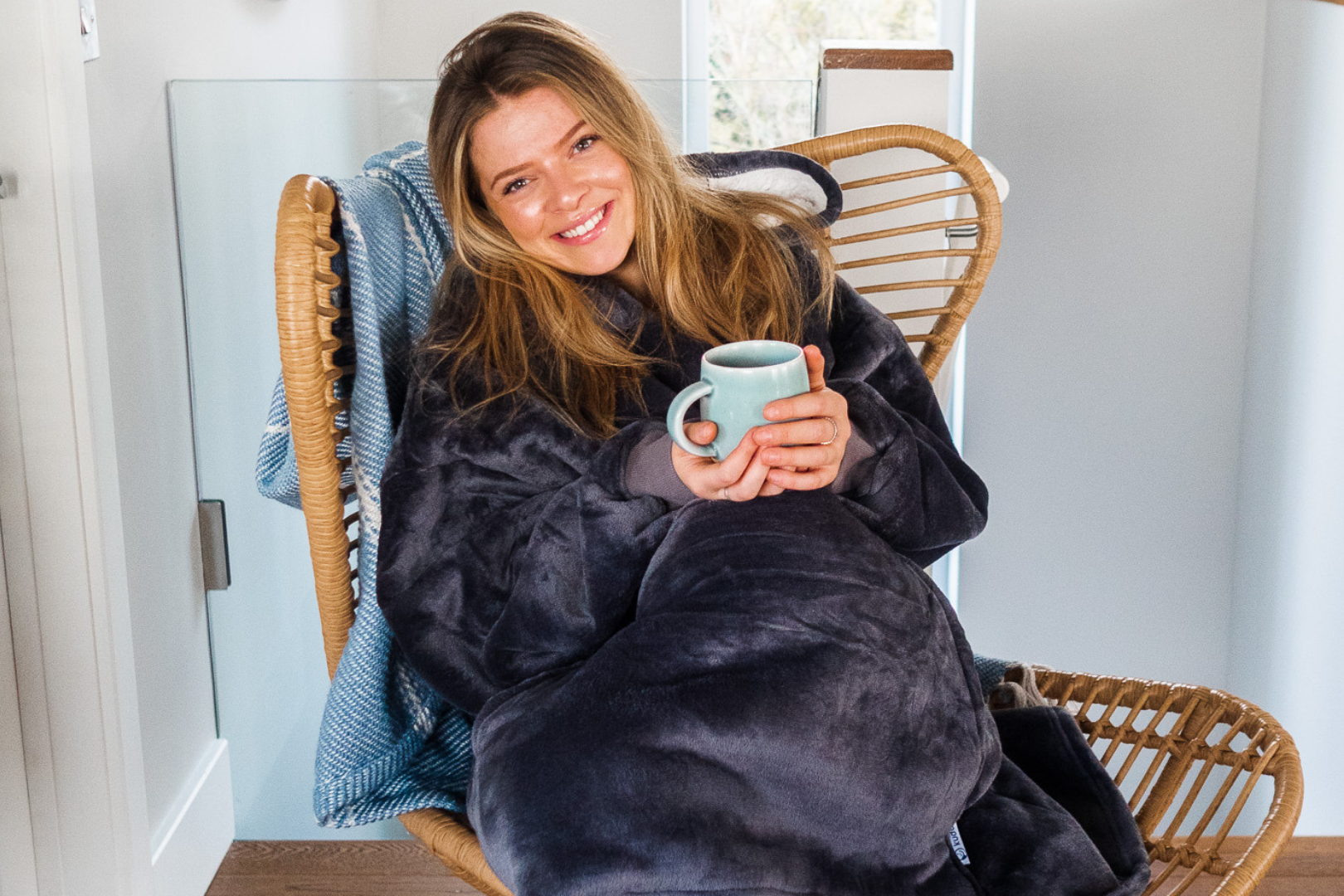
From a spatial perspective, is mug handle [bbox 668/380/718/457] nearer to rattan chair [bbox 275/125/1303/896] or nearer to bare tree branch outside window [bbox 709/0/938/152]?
rattan chair [bbox 275/125/1303/896]

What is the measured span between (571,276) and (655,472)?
1.08 ft

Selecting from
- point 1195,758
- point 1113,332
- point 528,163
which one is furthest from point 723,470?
point 1113,332

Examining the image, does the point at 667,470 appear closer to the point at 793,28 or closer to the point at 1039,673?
the point at 1039,673

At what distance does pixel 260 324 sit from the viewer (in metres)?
1.61

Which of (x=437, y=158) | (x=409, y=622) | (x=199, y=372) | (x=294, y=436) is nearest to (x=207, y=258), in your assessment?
(x=199, y=372)

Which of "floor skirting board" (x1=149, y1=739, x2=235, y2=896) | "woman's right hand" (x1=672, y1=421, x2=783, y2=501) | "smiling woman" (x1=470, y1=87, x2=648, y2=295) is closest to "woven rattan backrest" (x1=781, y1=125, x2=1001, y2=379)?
"smiling woman" (x1=470, y1=87, x2=648, y2=295)

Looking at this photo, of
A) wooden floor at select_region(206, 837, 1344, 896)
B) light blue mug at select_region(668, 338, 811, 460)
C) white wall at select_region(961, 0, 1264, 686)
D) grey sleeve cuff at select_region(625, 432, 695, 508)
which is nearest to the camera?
light blue mug at select_region(668, 338, 811, 460)

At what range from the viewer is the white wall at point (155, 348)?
1.29 meters

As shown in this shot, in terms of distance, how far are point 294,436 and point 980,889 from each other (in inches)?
26.1

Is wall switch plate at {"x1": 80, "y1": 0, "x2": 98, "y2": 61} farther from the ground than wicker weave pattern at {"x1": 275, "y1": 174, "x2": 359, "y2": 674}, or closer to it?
farther from the ground

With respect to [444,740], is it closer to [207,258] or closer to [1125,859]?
[1125,859]

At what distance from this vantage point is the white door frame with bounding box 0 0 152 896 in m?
1.13

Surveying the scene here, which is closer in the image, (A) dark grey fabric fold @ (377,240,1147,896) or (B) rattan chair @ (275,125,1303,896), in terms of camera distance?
(A) dark grey fabric fold @ (377,240,1147,896)

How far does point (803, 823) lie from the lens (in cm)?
83
